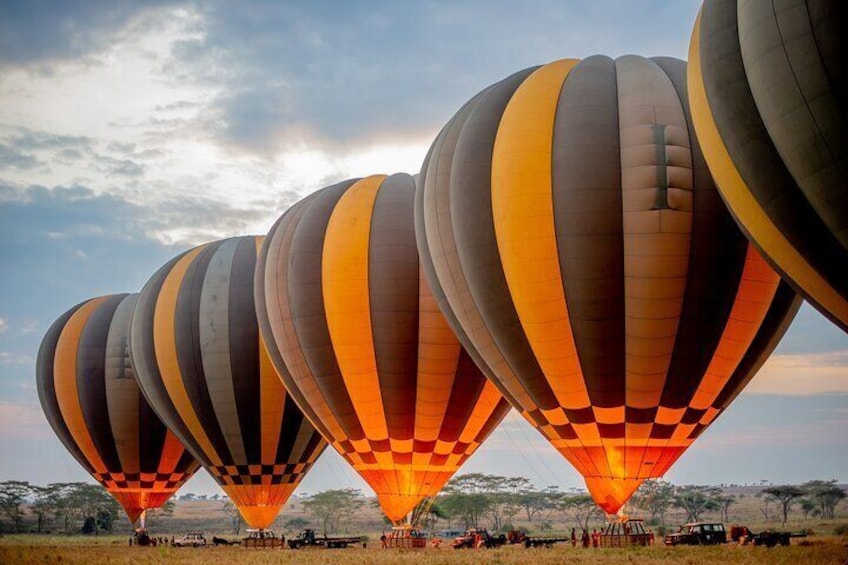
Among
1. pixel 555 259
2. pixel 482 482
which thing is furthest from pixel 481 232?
pixel 482 482

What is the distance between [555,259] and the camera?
1972 cm

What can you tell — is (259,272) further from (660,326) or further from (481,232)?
(660,326)

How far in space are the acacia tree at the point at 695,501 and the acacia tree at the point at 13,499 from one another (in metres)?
59.7

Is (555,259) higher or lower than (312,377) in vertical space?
higher

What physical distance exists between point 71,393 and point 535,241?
24.9 meters

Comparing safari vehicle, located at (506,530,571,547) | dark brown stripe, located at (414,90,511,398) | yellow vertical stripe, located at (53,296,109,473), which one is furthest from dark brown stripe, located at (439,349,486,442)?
yellow vertical stripe, located at (53,296,109,473)

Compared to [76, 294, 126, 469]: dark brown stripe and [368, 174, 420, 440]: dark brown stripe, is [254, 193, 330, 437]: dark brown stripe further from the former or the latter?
[76, 294, 126, 469]: dark brown stripe

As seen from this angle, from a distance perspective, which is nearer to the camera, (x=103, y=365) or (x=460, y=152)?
(x=460, y=152)

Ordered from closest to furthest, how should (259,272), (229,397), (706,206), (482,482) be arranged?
(706,206)
(259,272)
(229,397)
(482,482)

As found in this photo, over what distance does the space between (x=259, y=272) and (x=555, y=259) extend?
1217 cm

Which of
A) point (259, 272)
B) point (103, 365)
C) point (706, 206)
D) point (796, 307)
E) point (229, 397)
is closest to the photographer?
point (706, 206)

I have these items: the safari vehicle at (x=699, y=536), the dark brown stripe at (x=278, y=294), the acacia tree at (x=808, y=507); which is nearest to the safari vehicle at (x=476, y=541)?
the dark brown stripe at (x=278, y=294)

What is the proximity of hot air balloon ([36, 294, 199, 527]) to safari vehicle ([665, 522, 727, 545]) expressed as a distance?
21.0 metres

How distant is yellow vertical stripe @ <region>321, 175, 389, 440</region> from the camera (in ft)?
84.1
